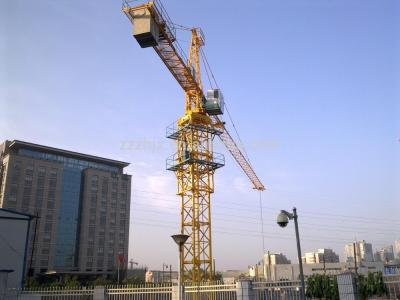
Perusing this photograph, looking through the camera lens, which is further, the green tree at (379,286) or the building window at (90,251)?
the building window at (90,251)

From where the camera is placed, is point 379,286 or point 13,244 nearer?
point 379,286

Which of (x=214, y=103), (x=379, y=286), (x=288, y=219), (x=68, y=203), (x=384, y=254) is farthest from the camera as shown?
(x=384, y=254)

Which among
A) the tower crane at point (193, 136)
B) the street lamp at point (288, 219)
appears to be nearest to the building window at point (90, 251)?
the tower crane at point (193, 136)

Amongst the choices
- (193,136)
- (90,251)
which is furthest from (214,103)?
(90,251)

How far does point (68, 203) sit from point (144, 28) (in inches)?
2557

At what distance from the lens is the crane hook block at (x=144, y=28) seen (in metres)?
30.1

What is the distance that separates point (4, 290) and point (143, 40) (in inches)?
778

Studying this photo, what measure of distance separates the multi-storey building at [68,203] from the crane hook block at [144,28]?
191 ft

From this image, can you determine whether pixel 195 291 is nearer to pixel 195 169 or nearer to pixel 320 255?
pixel 195 169

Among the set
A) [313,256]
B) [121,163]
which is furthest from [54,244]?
[313,256]

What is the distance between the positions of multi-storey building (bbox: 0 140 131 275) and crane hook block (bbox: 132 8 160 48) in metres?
58.1

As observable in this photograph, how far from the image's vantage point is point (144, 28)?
30.1 m

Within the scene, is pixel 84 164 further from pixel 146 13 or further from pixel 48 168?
pixel 146 13

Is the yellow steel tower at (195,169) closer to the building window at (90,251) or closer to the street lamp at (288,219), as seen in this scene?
the street lamp at (288,219)
